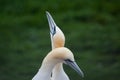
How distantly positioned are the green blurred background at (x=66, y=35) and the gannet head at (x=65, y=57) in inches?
119

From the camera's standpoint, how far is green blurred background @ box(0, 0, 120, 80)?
12438mm

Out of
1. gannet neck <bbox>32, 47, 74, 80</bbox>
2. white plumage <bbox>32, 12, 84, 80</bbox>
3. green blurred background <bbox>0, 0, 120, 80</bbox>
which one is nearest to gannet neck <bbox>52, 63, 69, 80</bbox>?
white plumage <bbox>32, 12, 84, 80</bbox>

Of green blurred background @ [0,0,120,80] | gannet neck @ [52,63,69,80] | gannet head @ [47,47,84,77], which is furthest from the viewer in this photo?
green blurred background @ [0,0,120,80]

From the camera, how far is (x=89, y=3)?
15.0 meters

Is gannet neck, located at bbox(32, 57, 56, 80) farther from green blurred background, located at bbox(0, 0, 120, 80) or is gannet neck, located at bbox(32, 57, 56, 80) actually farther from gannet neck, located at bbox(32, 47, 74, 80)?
green blurred background, located at bbox(0, 0, 120, 80)

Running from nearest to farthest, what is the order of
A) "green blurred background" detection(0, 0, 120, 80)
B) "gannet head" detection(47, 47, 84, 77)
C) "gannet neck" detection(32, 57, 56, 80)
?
1. "gannet head" detection(47, 47, 84, 77)
2. "gannet neck" detection(32, 57, 56, 80)
3. "green blurred background" detection(0, 0, 120, 80)

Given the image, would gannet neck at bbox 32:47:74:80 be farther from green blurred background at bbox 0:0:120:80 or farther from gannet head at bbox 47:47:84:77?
green blurred background at bbox 0:0:120:80

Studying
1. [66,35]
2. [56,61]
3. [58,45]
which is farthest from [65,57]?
[66,35]

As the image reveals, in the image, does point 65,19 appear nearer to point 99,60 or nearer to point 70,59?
point 99,60

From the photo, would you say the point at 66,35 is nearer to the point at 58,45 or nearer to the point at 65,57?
the point at 58,45

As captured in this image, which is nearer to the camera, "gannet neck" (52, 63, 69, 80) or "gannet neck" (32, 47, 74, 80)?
"gannet neck" (32, 47, 74, 80)

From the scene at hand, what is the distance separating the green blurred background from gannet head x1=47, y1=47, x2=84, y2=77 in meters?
3.01

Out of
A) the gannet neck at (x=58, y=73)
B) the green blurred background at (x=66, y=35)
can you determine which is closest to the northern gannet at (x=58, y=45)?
the gannet neck at (x=58, y=73)

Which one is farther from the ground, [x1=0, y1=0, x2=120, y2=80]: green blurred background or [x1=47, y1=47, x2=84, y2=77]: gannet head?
[x1=47, y1=47, x2=84, y2=77]: gannet head
